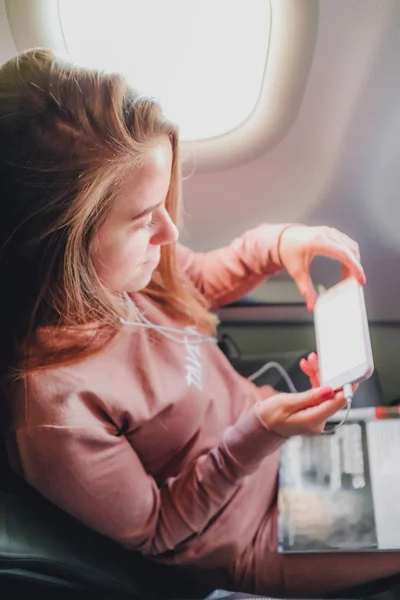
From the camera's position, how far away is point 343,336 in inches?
21.4

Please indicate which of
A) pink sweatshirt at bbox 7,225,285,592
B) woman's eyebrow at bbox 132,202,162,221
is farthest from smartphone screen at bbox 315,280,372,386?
woman's eyebrow at bbox 132,202,162,221

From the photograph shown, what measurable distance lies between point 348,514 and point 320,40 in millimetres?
484

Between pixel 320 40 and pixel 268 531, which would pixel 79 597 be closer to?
pixel 268 531

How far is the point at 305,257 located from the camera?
25.5 inches

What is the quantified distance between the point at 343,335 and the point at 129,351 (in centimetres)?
22

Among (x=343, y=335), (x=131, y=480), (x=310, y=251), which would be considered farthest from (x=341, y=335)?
(x=131, y=480)

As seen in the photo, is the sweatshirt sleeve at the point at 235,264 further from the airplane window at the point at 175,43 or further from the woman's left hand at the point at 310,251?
the airplane window at the point at 175,43

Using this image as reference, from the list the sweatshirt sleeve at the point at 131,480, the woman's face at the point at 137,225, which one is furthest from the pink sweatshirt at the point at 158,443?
the woman's face at the point at 137,225

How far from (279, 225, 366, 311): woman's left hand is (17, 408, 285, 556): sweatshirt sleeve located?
0.16 metres

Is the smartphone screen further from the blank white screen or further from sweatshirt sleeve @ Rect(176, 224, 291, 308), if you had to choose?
sweatshirt sleeve @ Rect(176, 224, 291, 308)

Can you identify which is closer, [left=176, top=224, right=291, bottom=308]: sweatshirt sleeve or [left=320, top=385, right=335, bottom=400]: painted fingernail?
[left=320, top=385, right=335, bottom=400]: painted fingernail

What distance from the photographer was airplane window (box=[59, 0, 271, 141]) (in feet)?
1.65

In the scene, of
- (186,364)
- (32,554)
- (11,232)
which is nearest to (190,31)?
(11,232)

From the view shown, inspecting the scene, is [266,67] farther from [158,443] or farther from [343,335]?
[158,443]
